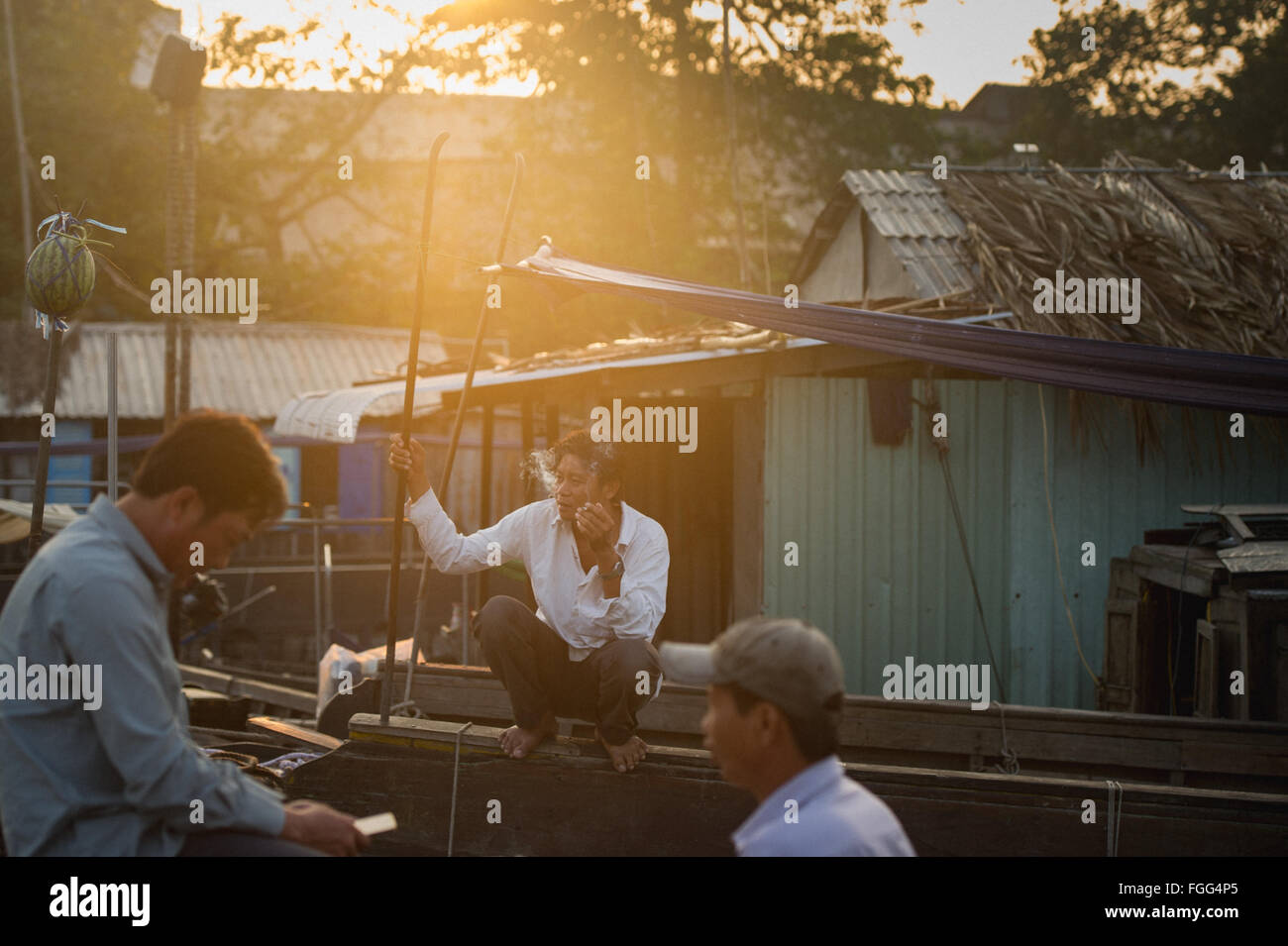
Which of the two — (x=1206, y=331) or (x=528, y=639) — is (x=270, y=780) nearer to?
(x=528, y=639)

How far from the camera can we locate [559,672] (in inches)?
183

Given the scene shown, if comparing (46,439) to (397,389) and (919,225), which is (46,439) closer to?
(397,389)

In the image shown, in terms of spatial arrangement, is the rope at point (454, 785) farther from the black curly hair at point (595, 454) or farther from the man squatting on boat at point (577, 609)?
the black curly hair at point (595, 454)

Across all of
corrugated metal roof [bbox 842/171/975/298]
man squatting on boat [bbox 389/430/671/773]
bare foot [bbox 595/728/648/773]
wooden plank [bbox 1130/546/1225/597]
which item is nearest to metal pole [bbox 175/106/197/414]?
corrugated metal roof [bbox 842/171/975/298]

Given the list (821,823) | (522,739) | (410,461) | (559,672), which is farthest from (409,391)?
(821,823)

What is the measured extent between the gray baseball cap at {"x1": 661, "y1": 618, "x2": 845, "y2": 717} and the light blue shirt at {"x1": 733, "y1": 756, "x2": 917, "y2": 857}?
13 centimetres

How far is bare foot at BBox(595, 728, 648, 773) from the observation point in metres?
4.49

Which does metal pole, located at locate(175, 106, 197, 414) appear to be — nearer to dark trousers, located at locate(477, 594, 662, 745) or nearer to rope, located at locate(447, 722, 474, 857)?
rope, located at locate(447, 722, 474, 857)

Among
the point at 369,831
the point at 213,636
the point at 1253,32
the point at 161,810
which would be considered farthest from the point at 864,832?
the point at 1253,32

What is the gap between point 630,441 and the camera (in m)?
8.09

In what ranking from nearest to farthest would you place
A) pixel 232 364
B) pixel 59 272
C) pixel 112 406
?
pixel 59 272 → pixel 112 406 → pixel 232 364

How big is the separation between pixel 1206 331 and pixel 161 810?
7.19 m

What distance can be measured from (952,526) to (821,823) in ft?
18.8

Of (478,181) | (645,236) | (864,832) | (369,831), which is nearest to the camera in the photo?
(864,832)
